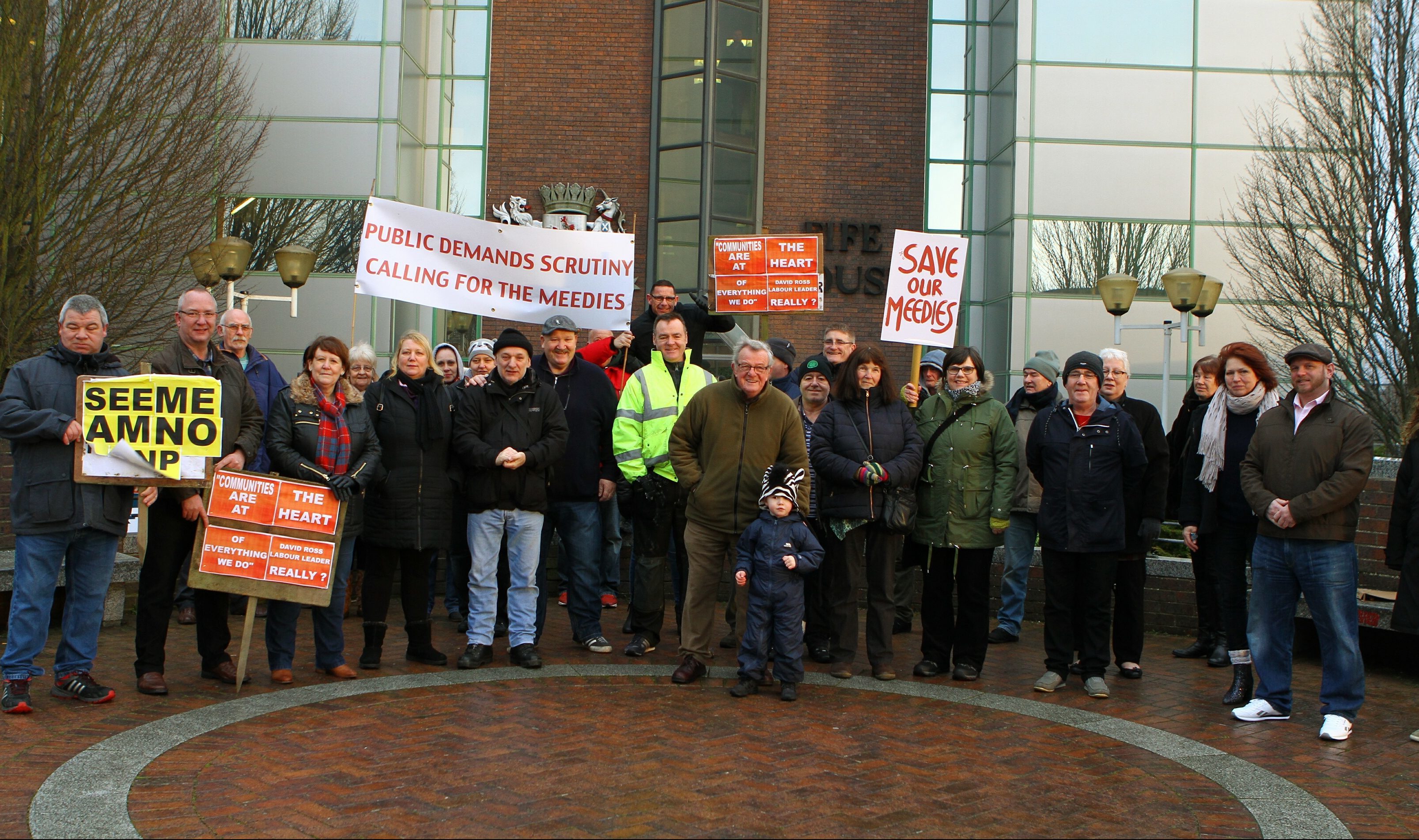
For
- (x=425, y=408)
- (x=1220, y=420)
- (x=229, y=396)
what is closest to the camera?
(x=229, y=396)

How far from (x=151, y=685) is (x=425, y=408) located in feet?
7.17

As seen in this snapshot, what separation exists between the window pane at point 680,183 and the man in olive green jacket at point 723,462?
1444cm

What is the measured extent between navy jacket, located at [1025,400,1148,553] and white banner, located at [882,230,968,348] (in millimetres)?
1478

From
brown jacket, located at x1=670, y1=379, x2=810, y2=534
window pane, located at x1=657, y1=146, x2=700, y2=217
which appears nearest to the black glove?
brown jacket, located at x1=670, y1=379, x2=810, y2=534

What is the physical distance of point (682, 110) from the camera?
2127cm

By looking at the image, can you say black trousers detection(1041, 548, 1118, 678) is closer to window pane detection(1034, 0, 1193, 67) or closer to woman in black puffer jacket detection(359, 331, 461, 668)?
woman in black puffer jacket detection(359, 331, 461, 668)

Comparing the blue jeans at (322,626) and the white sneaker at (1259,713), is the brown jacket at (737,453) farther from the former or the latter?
the white sneaker at (1259,713)

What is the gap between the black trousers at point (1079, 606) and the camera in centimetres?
718

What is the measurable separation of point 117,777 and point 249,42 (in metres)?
17.7

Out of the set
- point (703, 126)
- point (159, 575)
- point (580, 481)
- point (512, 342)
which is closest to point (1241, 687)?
point (580, 481)

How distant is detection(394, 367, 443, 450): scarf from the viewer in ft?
23.9

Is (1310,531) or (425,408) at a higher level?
(425,408)

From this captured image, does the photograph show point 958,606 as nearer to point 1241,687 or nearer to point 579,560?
point 1241,687

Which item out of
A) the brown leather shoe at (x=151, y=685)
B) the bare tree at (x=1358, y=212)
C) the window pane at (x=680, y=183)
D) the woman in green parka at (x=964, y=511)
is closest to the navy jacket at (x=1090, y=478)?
the woman in green parka at (x=964, y=511)
